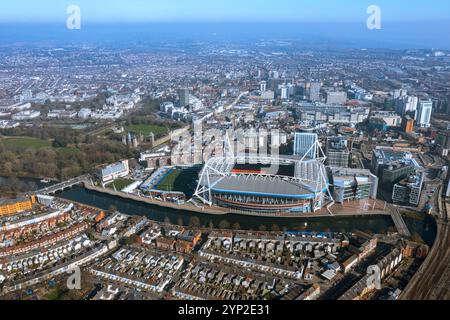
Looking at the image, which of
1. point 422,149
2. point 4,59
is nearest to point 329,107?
point 422,149

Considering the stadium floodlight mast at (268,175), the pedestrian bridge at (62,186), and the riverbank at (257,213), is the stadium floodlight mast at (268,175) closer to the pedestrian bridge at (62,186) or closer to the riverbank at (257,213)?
the riverbank at (257,213)

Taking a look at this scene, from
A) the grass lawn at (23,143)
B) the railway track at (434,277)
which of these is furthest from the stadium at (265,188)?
the grass lawn at (23,143)

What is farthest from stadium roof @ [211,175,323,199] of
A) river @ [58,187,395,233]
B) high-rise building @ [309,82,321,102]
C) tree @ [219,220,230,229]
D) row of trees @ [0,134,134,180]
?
high-rise building @ [309,82,321,102]

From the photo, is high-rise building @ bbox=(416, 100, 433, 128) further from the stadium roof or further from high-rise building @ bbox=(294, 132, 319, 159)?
the stadium roof

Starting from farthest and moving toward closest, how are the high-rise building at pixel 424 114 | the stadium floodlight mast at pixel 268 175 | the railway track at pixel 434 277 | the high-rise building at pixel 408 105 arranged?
the high-rise building at pixel 408 105 < the high-rise building at pixel 424 114 < the stadium floodlight mast at pixel 268 175 < the railway track at pixel 434 277

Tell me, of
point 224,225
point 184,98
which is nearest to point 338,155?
point 224,225

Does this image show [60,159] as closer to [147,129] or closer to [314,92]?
[147,129]

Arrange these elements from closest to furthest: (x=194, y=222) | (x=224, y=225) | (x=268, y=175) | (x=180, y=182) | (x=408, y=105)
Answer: (x=224, y=225), (x=194, y=222), (x=268, y=175), (x=180, y=182), (x=408, y=105)

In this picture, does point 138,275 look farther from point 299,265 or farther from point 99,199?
point 99,199
